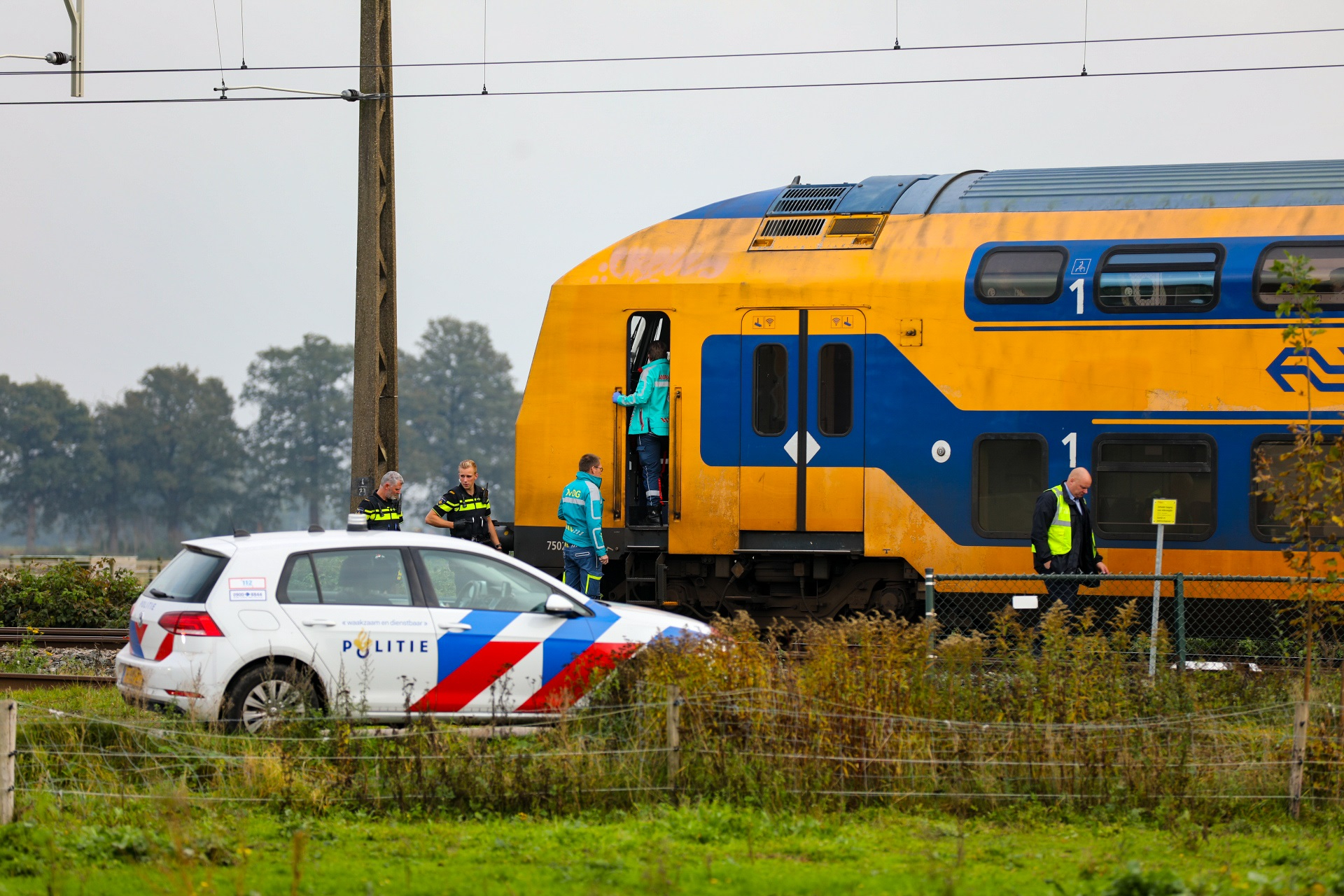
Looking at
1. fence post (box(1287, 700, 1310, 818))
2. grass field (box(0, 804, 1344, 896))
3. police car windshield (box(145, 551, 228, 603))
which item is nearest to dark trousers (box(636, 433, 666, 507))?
police car windshield (box(145, 551, 228, 603))

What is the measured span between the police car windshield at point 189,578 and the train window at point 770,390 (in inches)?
212

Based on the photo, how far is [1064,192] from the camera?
12.6 metres

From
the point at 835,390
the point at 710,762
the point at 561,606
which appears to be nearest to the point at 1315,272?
the point at 835,390

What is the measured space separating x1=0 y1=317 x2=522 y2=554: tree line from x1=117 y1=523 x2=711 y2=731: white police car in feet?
263

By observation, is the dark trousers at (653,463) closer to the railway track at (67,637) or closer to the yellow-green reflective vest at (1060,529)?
the yellow-green reflective vest at (1060,529)

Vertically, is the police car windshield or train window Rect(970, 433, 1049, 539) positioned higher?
train window Rect(970, 433, 1049, 539)

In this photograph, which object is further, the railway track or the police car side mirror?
the railway track

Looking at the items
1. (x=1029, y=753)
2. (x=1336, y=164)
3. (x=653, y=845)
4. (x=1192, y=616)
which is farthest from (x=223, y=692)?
(x=1336, y=164)

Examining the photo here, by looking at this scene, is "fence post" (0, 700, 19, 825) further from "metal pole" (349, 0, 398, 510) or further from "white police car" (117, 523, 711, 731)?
"metal pole" (349, 0, 398, 510)

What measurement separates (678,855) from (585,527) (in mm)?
6306

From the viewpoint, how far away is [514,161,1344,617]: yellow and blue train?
1172 centimetres

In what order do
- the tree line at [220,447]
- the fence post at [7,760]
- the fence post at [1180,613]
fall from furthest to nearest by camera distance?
the tree line at [220,447], the fence post at [1180,613], the fence post at [7,760]

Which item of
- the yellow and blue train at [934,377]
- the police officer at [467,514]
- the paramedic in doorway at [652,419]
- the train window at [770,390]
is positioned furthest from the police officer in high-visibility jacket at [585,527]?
the train window at [770,390]

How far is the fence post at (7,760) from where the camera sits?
6.63 meters
